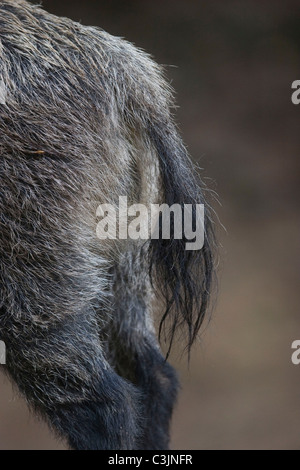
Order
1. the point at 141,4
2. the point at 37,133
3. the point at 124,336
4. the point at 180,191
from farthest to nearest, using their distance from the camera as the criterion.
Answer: the point at 141,4 → the point at 124,336 → the point at 180,191 → the point at 37,133

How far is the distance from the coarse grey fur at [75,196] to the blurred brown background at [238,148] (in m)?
2.35

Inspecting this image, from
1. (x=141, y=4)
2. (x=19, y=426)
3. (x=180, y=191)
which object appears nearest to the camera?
(x=180, y=191)

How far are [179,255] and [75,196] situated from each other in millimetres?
384

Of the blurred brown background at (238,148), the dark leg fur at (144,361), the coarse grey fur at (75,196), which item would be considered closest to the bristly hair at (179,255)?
the coarse grey fur at (75,196)

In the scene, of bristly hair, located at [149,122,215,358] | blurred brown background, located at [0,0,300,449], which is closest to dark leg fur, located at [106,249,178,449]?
bristly hair, located at [149,122,215,358]

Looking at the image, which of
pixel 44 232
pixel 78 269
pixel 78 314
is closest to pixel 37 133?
pixel 44 232

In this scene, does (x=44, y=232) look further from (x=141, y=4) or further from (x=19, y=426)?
A: (x=141, y=4)

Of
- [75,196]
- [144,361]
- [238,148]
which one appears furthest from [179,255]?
[238,148]

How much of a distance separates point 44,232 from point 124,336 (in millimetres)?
762

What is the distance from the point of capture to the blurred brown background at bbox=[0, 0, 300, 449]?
14.6 feet

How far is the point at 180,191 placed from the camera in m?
2.06

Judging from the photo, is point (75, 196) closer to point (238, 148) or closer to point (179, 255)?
point (179, 255)

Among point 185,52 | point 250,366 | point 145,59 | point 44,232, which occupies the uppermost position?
point 185,52

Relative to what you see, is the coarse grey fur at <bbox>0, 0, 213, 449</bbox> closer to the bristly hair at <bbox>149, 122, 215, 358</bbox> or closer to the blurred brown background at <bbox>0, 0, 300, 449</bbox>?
the bristly hair at <bbox>149, 122, 215, 358</bbox>
